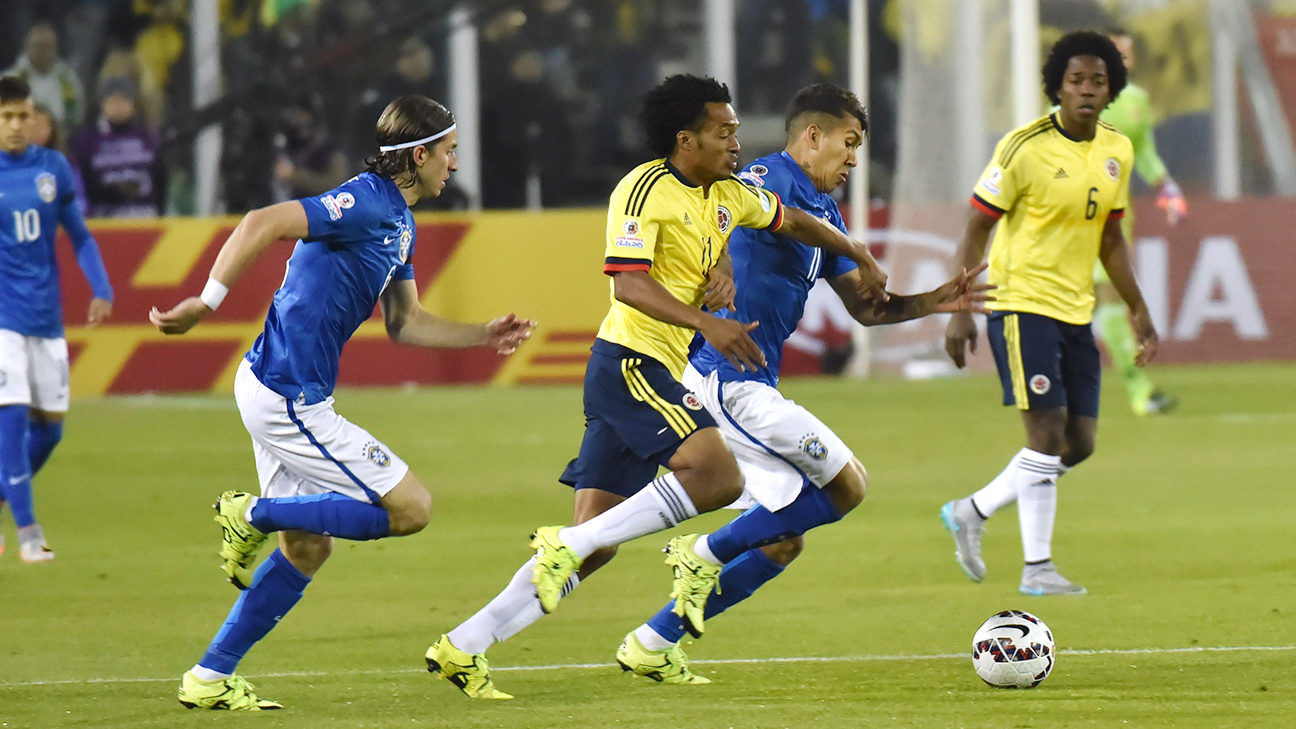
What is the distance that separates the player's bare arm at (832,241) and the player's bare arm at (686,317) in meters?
0.55

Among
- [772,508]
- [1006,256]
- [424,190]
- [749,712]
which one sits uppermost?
[424,190]

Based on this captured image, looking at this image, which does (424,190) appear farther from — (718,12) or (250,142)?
(718,12)

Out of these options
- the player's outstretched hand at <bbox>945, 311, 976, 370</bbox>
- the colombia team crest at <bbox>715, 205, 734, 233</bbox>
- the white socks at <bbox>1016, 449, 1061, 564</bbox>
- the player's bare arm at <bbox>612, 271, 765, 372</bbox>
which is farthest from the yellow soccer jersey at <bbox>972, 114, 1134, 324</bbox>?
the player's bare arm at <bbox>612, 271, 765, 372</bbox>

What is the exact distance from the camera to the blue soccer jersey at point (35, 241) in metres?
8.72

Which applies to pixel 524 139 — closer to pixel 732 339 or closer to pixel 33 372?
pixel 33 372

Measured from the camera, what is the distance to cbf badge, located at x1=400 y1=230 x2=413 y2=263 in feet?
18.7

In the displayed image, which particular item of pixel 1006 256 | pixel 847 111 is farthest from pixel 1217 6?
pixel 847 111

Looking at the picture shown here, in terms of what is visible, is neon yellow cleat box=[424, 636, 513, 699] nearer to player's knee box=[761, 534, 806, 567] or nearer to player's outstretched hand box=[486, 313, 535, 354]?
player's outstretched hand box=[486, 313, 535, 354]

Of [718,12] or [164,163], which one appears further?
[718,12]

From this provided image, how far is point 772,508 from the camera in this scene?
6.06m

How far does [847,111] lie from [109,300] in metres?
4.18

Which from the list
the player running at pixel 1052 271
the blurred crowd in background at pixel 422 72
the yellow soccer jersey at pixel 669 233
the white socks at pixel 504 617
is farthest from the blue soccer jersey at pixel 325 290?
the blurred crowd in background at pixel 422 72

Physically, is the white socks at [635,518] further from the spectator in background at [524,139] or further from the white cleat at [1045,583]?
the spectator in background at [524,139]

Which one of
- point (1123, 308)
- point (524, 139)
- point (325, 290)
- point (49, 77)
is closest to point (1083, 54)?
point (325, 290)
